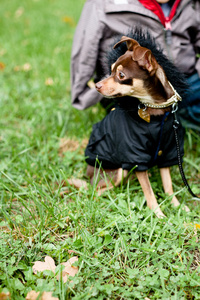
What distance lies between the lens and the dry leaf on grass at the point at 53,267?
165cm

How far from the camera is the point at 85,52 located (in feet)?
8.11

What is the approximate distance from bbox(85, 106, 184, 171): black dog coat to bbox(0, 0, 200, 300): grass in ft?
0.80

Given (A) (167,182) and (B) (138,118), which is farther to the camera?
(A) (167,182)

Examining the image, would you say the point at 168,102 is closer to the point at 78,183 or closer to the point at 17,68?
the point at 78,183

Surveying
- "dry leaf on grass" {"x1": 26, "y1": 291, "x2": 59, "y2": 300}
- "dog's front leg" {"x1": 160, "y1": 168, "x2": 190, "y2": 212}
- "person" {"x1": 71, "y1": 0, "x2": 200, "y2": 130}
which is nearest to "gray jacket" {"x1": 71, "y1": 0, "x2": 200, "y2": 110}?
"person" {"x1": 71, "y1": 0, "x2": 200, "y2": 130}

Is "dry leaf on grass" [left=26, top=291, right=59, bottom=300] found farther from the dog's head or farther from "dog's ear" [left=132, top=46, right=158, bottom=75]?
"dog's ear" [left=132, top=46, right=158, bottom=75]

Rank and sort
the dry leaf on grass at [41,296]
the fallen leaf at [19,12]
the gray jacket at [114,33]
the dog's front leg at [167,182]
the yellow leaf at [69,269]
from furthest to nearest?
the fallen leaf at [19,12] → the gray jacket at [114,33] → the dog's front leg at [167,182] → the yellow leaf at [69,269] → the dry leaf on grass at [41,296]

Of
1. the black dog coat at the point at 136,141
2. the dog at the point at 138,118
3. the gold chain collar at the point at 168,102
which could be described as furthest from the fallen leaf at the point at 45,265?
the gold chain collar at the point at 168,102

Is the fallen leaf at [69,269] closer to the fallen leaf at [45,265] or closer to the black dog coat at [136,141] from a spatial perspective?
the fallen leaf at [45,265]

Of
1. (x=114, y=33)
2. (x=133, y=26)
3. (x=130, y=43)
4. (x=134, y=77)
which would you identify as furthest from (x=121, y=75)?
(x=114, y=33)

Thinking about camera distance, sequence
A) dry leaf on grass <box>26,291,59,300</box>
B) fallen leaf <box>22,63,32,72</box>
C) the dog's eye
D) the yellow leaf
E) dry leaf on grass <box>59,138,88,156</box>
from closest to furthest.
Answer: dry leaf on grass <box>26,291,59,300</box>
the yellow leaf
the dog's eye
dry leaf on grass <box>59,138,88,156</box>
fallen leaf <box>22,63,32,72</box>

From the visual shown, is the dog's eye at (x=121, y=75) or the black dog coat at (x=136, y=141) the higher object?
the dog's eye at (x=121, y=75)

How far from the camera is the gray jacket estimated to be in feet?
7.63

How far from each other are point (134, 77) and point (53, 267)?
3.91 ft
